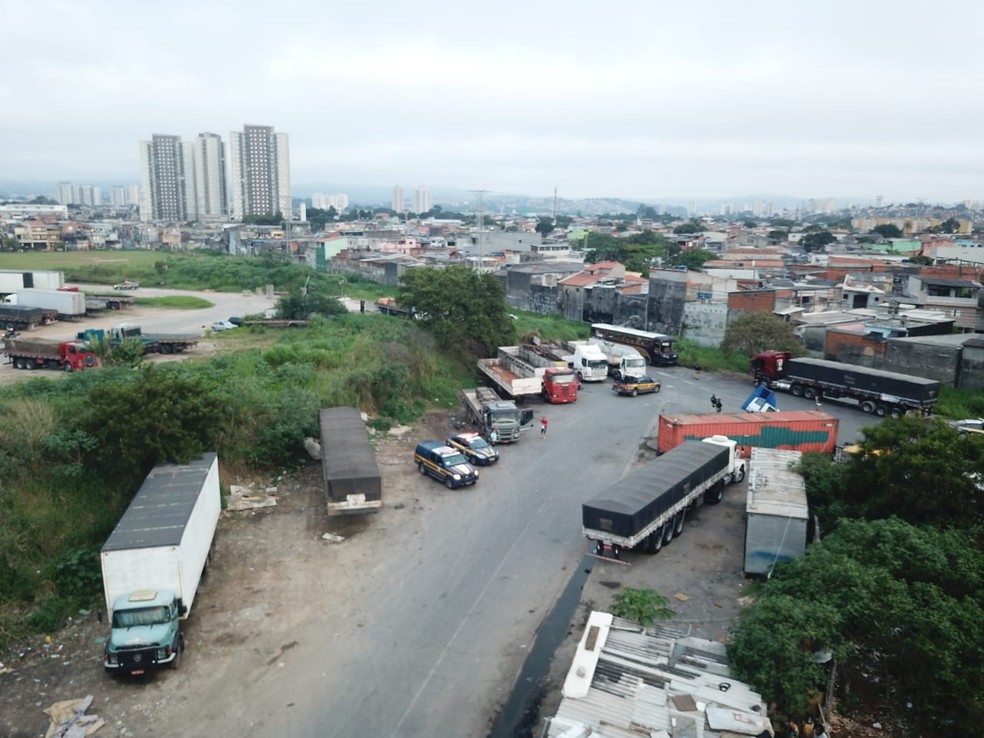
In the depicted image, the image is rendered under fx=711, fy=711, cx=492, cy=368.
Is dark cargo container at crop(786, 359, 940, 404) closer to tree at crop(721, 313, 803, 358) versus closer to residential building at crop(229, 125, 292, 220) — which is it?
tree at crop(721, 313, 803, 358)

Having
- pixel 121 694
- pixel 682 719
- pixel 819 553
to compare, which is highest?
pixel 819 553

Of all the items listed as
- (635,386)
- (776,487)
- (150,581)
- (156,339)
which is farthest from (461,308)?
(150,581)

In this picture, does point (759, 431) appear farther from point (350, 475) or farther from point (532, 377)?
point (350, 475)

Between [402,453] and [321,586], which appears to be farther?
[402,453]

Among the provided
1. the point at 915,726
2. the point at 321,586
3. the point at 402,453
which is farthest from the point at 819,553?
the point at 402,453

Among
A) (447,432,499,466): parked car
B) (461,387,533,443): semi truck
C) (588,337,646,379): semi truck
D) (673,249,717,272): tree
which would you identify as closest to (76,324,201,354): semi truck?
(461,387,533,443): semi truck

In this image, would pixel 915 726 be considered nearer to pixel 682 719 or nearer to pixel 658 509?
pixel 682 719

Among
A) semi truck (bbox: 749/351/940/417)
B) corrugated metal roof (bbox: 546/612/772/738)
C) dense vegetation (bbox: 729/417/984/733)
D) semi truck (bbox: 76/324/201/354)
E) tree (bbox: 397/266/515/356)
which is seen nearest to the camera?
corrugated metal roof (bbox: 546/612/772/738)

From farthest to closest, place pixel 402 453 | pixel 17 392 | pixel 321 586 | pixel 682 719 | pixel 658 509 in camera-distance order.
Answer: pixel 402 453
pixel 17 392
pixel 658 509
pixel 321 586
pixel 682 719
